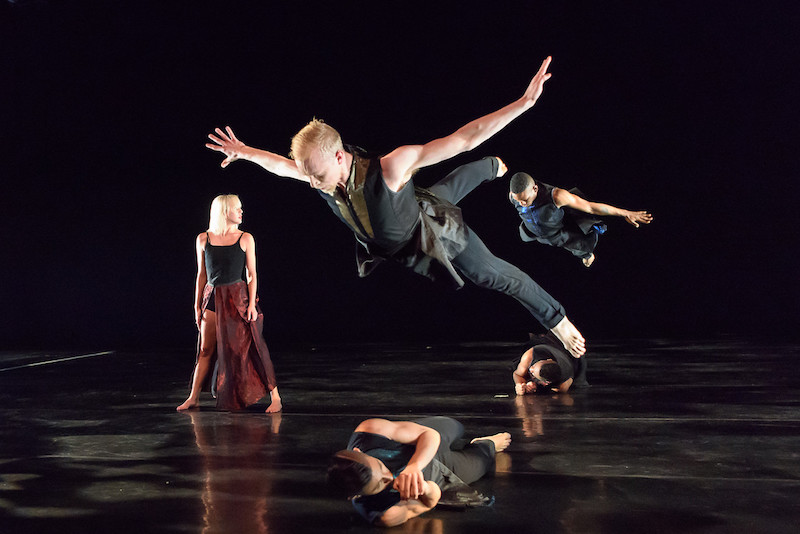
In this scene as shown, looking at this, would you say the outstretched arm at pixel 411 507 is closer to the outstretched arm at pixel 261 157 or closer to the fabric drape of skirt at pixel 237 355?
the outstretched arm at pixel 261 157

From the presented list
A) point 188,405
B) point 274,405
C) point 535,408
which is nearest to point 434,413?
point 535,408

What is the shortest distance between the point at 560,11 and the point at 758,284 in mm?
3475

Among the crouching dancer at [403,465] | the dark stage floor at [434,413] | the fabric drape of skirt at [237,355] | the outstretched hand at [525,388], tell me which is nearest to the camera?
the crouching dancer at [403,465]

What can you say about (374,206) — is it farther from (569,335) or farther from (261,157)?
(569,335)

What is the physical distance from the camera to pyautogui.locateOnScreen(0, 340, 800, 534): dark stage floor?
219cm

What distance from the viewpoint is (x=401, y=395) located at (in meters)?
4.44

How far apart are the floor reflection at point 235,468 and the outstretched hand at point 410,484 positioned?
0.39 metres

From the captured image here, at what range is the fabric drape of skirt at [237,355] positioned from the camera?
4.23 m

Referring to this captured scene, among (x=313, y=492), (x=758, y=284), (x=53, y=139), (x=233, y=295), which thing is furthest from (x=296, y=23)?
(x=313, y=492)

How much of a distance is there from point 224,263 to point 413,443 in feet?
7.35

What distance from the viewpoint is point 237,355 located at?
167 inches

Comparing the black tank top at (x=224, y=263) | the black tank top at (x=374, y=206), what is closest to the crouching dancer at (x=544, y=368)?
the black tank top at (x=374, y=206)

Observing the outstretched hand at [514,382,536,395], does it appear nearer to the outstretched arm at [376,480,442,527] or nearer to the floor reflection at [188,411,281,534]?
the floor reflection at [188,411,281,534]

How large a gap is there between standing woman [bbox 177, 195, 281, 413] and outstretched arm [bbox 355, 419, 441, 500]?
1.97 meters
